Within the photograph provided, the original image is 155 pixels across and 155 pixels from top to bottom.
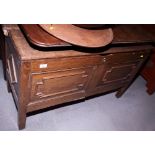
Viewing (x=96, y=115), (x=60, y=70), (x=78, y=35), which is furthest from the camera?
(x=96, y=115)

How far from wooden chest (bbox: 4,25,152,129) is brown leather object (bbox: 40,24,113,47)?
9cm

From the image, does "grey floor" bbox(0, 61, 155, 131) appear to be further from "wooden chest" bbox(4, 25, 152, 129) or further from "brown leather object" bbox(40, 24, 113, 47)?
"brown leather object" bbox(40, 24, 113, 47)

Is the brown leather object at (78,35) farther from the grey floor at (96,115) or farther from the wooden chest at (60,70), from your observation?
the grey floor at (96,115)

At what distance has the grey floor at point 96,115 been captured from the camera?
4.40 feet

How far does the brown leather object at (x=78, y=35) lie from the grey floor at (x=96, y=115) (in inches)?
29.4

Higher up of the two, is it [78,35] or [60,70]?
[78,35]

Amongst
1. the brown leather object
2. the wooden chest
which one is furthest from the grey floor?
the brown leather object

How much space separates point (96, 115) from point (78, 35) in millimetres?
855

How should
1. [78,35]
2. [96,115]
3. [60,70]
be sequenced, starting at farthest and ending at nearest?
1. [96,115]
2. [60,70]
3. [78,35]

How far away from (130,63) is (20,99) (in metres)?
0.77

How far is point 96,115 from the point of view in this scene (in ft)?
5.01

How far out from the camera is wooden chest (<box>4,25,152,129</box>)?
85cm

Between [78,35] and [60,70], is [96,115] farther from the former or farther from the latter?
[78,35]

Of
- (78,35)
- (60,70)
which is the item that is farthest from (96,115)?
(78,35)
